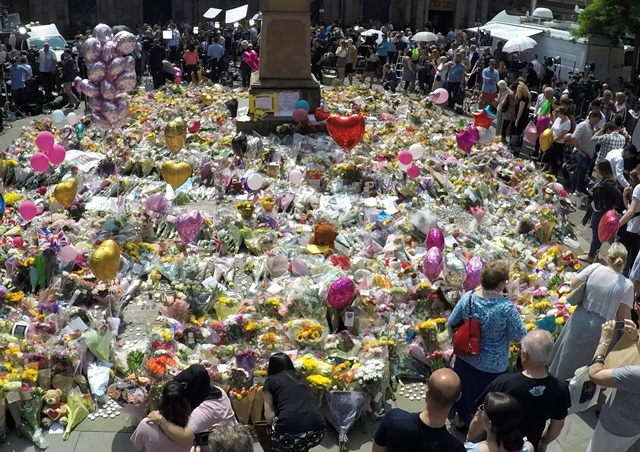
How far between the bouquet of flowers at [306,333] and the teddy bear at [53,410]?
1823mm

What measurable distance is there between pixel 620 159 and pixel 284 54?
19.5ft

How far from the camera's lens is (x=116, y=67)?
892 centimetres

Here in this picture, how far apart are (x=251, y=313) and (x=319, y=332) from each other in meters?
0.74

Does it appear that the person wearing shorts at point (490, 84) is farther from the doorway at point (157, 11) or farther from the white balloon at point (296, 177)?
the doorway at point (157, 11)

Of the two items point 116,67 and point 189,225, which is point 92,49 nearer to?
point 116,67

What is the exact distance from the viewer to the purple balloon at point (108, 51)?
349 inches

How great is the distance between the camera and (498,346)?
4.86m

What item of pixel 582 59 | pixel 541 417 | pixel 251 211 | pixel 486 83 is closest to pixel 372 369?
pixel 541 417

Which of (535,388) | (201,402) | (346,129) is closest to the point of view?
(535,388)

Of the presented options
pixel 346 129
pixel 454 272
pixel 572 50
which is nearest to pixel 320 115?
pixel 346 129

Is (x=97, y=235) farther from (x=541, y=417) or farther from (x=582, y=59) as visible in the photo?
(x=582, y=59)

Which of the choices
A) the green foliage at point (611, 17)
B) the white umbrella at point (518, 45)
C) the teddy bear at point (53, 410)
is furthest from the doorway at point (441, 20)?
the teddy bear at point (53, 410)

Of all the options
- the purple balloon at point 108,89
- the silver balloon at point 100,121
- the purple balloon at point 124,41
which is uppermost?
the purple balloon at point 124,41

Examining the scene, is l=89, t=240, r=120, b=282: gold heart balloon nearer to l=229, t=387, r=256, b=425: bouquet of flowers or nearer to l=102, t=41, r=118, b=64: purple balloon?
l=229, t=387, r=256, b=425: bouquet of flowers
